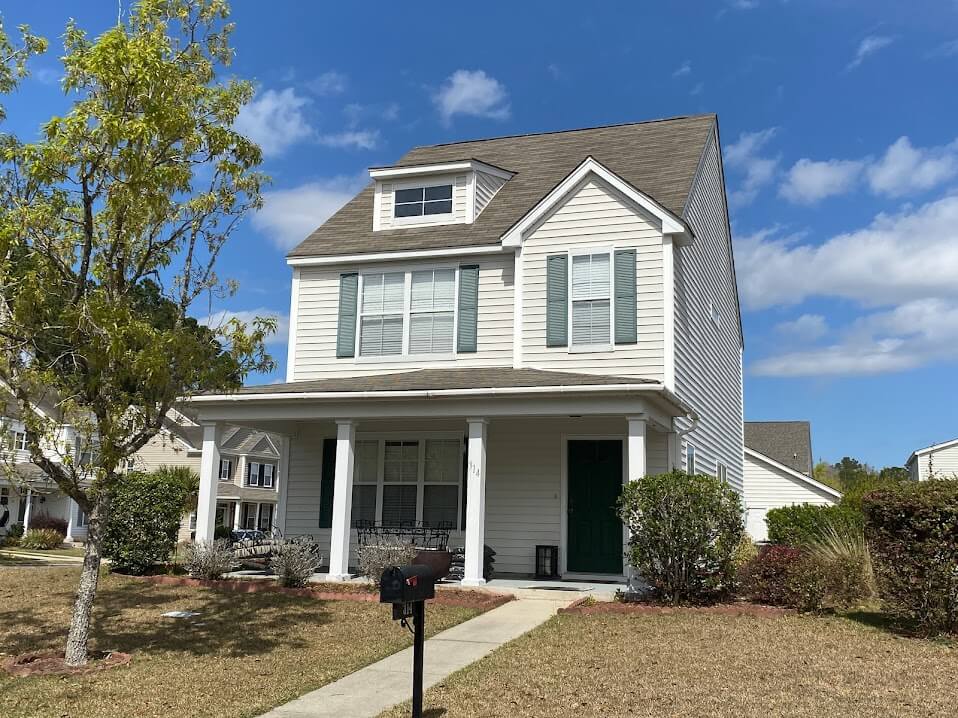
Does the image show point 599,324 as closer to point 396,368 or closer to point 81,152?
point 396,368

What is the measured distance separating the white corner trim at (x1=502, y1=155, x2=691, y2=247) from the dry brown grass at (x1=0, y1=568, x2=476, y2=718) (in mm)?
7416

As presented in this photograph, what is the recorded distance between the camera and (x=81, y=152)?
8.14m

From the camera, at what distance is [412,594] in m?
5.74

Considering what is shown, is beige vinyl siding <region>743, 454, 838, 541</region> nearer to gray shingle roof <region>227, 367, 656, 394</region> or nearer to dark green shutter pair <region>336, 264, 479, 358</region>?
dark green shutter pair <region>336, 264, 479, 358</region>

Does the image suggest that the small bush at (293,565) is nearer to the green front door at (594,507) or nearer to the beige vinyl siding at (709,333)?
the green front door at (594,507)

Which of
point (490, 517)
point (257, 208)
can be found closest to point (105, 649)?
point (257, 208)

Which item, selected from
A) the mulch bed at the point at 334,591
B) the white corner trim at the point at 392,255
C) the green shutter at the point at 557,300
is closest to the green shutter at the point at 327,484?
the mulch bed at the point at 334,591

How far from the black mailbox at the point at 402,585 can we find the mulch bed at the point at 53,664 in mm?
3896

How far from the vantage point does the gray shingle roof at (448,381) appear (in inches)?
528

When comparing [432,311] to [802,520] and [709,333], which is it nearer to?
[709,333]

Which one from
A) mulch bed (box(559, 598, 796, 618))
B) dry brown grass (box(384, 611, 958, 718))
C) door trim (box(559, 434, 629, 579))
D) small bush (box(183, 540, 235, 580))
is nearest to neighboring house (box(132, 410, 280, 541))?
small bush (box(183, 540, 235, 580))

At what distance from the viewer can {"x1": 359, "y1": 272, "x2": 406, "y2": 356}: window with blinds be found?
A: 16781 mm

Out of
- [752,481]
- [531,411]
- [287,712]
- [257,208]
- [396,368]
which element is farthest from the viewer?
[752,481]

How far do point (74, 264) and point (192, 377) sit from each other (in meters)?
1.70
